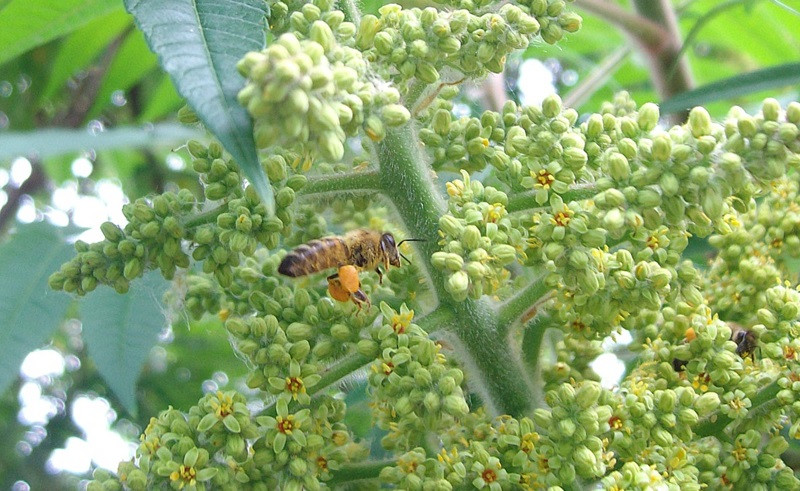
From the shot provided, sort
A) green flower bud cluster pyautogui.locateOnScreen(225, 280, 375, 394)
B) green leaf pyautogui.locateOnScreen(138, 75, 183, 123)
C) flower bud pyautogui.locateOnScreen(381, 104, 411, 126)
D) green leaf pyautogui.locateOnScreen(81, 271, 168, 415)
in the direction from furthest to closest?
1. green leaf pyautogui.locateOnScreen(138, 75, 183, 123)
2. green leaf pyautogui.locateOnScreen(81, 271, 168, 415)
3. green flower bud cluster pyautogui.locateOnScreen(225, 280, 375, 394)
4. flower bud pyautogui.locateOnScreen(381, 104, 411, 126)

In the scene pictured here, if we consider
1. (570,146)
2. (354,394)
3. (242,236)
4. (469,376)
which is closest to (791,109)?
(570,146)

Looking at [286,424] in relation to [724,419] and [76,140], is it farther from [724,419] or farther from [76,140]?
[724,419]

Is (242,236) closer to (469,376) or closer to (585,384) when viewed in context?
(469,376)

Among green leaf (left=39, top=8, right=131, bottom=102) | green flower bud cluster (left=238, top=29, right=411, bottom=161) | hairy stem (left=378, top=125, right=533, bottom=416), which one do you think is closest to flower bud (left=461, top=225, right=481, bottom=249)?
hairy stem (left=378, top=125, right=533, bottom=416)

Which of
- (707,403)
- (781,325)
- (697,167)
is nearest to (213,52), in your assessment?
(697,167)

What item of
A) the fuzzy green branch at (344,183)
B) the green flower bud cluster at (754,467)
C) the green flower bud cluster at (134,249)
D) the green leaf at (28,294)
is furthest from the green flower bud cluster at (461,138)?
the green leaf at (28,294)

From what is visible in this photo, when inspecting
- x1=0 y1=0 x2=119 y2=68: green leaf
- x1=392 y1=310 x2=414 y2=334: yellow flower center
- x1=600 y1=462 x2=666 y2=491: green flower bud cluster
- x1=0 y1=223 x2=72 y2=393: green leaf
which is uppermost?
x1=0 y1=0 x2=119 y2=68: green leaf

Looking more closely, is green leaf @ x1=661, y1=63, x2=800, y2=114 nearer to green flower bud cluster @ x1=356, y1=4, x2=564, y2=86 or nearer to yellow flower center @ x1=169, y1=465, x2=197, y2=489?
green flower bud cluster @ x1=356, y1=4, x2=564, y2=86
